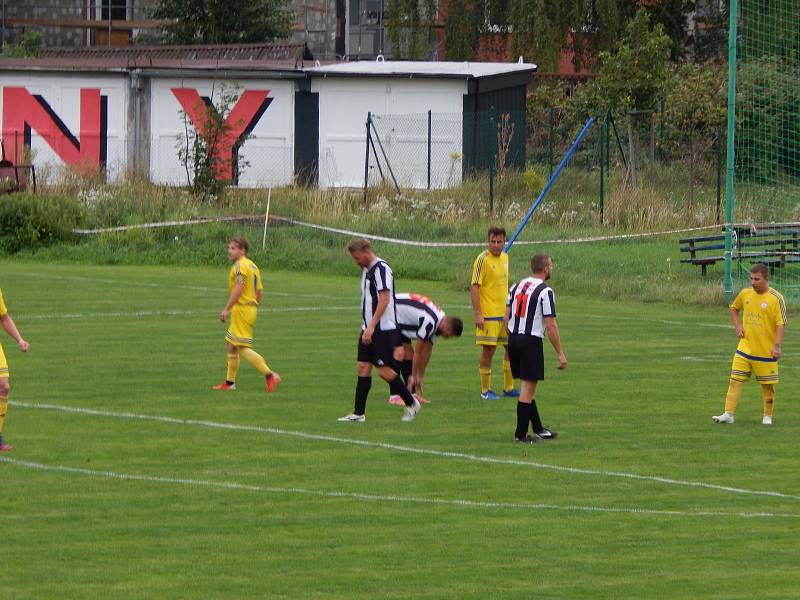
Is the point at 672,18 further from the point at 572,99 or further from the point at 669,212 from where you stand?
the point at 669,212

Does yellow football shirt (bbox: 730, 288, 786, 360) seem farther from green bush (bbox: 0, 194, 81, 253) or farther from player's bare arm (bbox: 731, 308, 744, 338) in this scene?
green bush (bbox: 0, 194, 81, 253)

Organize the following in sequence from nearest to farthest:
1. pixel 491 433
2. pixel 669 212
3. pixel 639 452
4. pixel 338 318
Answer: pixel 639 452, pixel 491 433, pixel 338 318, pixel 669 212

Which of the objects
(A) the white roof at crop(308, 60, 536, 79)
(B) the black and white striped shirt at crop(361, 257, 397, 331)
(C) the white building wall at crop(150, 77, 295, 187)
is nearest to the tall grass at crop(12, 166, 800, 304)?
(C) the white building wall at crop(150, 77, 295, 187)

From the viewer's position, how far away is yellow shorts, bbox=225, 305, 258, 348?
1634 centimetres

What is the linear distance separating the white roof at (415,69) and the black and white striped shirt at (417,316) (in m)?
24.5

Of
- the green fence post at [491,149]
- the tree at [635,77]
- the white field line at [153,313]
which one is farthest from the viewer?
the tree at [635,77]

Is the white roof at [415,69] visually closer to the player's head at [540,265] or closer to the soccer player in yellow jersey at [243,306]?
the soccer player in yellow jersey at [243,306]

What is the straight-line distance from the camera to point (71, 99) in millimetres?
39688

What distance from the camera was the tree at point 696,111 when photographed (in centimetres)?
3741

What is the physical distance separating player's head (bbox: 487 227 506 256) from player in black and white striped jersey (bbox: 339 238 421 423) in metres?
1.65

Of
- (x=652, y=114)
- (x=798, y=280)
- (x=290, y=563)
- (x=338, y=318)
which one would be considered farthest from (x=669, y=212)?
(x=290, y=563)

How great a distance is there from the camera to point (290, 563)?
9570 millimetres

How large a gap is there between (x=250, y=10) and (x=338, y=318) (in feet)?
118

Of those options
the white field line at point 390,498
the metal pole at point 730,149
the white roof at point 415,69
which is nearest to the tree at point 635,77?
the white roof at point 415,69
